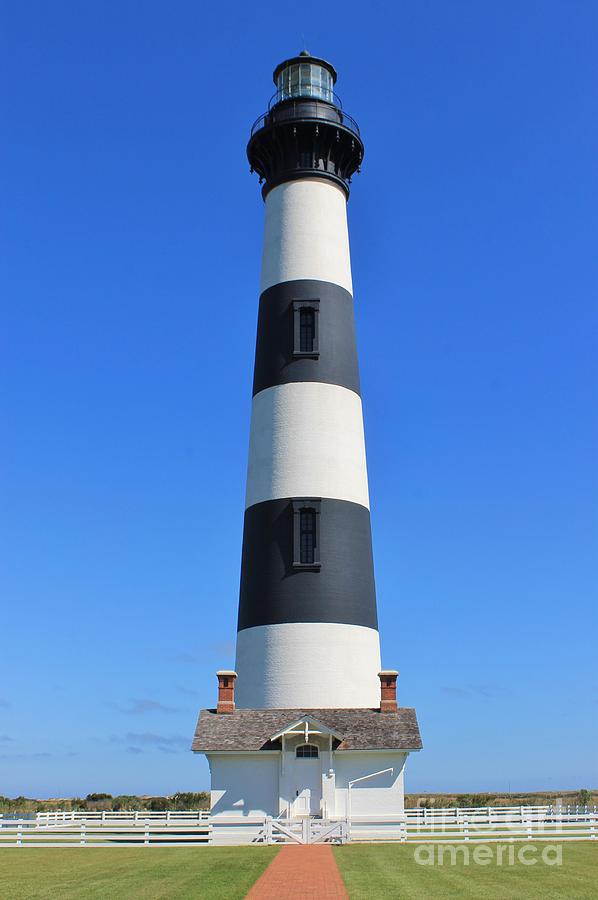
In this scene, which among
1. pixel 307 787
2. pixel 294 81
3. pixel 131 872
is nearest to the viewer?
pixel 131 872

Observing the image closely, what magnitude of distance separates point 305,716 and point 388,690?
8.79 ft

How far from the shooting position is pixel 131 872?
55.0 ft

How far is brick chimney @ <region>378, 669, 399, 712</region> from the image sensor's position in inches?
928

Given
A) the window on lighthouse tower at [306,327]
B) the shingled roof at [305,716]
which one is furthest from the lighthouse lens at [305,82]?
the shingled roof at [305,716]

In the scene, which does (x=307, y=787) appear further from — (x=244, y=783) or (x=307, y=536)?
(x=307, y=536)

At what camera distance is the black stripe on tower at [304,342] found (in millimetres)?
26266

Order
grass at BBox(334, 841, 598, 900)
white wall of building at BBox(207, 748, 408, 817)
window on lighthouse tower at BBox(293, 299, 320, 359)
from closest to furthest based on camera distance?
grass at BBox(334, 841, 598, 900)
white wall of building at BBox(207, 748, 408, 817)
window on lighthouse tower at BBox(293, 299, 320, 359)

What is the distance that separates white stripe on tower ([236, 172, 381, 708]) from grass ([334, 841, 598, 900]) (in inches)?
201

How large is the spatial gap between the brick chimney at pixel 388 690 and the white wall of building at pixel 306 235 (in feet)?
35.9

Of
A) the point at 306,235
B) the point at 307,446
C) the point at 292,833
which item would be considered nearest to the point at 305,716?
the point at 292,833

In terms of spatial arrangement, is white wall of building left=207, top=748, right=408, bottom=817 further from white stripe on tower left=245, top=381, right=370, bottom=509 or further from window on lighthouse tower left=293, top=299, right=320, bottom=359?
window on lighthouse tower left=293, top=299, right=320, bottom=359

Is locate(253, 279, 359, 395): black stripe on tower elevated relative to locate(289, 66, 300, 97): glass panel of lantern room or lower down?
lower down

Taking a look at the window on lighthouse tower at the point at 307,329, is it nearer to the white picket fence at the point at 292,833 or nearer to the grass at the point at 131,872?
the white picket fence at the point at 292,833

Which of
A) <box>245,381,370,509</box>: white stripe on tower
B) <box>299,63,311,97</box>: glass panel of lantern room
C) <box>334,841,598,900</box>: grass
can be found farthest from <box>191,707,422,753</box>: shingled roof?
<box>299,63,311,97</box>: glass panel of lantern room
